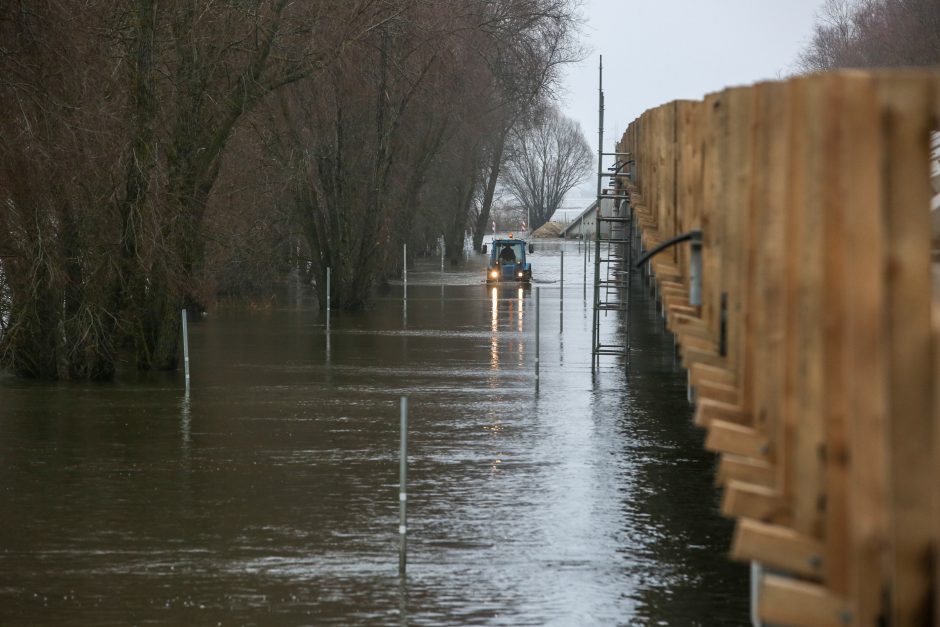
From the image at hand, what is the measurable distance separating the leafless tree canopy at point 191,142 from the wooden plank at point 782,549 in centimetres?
1477

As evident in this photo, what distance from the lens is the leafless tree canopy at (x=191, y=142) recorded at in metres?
20.2

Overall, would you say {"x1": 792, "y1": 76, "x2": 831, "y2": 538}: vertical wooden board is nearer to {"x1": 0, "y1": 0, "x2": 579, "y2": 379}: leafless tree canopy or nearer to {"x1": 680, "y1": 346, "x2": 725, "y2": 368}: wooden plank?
{"x1": 680, "y1": 346, "x2": 725, "y2": 368}: wooden plank

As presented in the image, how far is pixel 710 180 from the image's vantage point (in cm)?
819

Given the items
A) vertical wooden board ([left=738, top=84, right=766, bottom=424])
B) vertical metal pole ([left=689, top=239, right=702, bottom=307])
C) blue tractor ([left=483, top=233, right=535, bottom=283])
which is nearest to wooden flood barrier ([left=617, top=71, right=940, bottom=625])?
vertical wooden board ([left=738, top=84, right=766, bottom=424])

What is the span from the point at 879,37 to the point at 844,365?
264 feet

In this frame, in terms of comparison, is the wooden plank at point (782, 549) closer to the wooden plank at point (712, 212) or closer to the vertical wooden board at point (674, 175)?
the wooden plank at point (712, 212)

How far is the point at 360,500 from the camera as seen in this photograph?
575 inches

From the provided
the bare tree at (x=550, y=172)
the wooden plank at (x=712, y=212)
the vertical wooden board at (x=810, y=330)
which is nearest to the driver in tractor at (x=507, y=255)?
the wooden plank at (x=712, y=212)

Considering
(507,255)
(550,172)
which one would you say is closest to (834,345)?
(507,255)

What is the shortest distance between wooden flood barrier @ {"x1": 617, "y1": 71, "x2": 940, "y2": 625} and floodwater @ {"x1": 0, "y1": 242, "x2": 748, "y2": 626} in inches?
244

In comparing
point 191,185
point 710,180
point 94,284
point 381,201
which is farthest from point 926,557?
point 381,201

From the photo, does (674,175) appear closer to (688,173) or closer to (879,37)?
(688,173)

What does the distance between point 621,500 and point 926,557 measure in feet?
38.7

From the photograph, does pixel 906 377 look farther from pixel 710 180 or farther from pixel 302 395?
pixel 302 395
